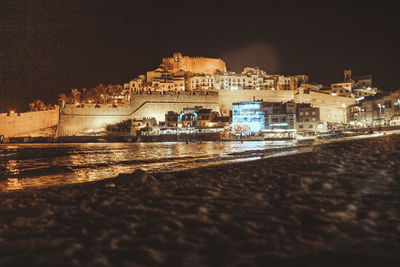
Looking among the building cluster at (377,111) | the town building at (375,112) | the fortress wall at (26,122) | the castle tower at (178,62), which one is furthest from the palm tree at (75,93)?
the town building at (375,112)

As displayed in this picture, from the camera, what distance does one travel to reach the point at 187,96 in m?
62.3

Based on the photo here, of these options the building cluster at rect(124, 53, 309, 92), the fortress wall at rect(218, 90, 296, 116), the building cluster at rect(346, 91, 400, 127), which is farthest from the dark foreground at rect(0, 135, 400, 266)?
the building cluster at rect(124, 53, 309, 92)

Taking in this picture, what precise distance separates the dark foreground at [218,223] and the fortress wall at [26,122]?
2101 inches

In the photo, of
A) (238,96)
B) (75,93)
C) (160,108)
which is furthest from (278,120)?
(75,93)

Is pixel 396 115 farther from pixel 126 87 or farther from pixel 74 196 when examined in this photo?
pixel 126 87

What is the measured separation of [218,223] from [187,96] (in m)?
59.6

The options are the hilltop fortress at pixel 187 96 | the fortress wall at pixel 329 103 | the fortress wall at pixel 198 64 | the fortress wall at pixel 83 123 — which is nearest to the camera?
the fortress wall at pixel 83 123

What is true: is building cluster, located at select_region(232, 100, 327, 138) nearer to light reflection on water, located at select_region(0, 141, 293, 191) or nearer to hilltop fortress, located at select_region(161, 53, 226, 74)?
light reflection on water, located at select_region(0, 141, 293, 191)

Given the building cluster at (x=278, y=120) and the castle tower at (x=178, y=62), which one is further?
the castle tower at (x=178, y=62)

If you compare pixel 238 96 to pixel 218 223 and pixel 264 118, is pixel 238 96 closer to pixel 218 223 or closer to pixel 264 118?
pixel 264 118

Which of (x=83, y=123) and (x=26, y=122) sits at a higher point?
(x=26, y=122)

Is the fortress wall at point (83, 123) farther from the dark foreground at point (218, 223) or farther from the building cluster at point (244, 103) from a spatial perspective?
the dark foreground at point (218, 223)

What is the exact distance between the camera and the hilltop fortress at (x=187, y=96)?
56.2m

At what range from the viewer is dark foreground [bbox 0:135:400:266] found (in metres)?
2.71
